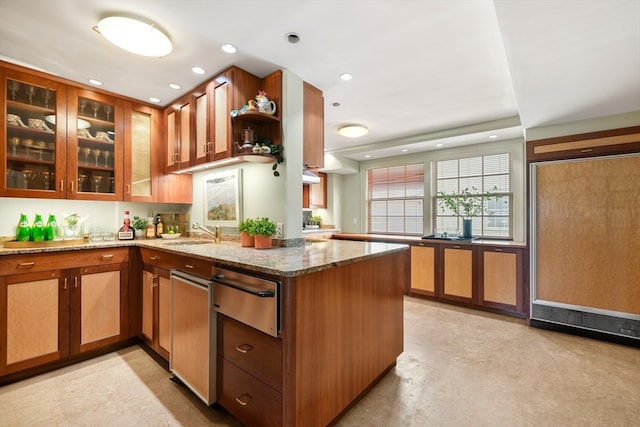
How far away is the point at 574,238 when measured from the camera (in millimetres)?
2967

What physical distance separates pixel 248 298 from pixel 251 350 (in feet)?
0.98

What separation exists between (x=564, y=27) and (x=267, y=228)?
2294 mm

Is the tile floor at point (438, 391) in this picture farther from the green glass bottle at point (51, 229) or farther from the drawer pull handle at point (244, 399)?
the green glass bottle at point (51, 229)

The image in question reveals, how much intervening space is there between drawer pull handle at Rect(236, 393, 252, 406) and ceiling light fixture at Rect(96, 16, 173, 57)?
2317 millimetres

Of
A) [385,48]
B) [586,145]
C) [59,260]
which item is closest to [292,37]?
[385,48]

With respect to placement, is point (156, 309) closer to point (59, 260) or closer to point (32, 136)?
point (59, 260)

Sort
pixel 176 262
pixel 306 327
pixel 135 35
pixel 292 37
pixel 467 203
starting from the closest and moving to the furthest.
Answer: pixel 306 327, pixel 135 35, pixel 292 37, pixel 176 262, pixel 467 203

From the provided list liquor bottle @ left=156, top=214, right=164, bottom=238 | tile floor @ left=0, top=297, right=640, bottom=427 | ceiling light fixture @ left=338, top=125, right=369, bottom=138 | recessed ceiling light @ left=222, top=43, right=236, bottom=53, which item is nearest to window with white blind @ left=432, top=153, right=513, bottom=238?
ceiling light fixture @ left=338, top=125, right=369, bottom=138

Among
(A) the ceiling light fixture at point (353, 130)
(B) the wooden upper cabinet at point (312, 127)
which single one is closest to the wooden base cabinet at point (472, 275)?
(A) the ceiling light fixture at point (353, 130)

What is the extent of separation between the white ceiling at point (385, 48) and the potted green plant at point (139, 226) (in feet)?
4.54

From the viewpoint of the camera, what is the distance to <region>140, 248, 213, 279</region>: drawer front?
1.85 metres

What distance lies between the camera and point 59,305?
7.52 feet

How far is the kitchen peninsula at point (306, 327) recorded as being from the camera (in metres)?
1.40

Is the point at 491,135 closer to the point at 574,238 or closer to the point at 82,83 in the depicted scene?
the point at 574,238
